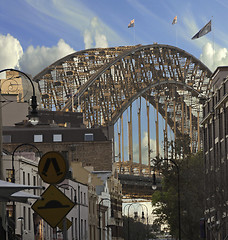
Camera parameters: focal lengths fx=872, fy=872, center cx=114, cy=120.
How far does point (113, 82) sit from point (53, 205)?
154 metres

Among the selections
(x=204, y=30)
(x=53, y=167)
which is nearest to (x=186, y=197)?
(x=204, y=30)

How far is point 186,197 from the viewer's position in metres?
83.5

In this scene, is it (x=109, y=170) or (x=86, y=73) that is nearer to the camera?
(x=109, y=170)

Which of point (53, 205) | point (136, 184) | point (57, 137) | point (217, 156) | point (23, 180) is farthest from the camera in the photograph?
point (136, 184)

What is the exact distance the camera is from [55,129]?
142125mm

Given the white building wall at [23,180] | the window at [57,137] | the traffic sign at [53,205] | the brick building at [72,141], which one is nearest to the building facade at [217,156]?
the white building wall at [23,180]

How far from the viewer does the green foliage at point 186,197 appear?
3184 inches

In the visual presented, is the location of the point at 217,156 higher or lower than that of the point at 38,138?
lower

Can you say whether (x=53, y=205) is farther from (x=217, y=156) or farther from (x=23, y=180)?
(x=217, y=156)

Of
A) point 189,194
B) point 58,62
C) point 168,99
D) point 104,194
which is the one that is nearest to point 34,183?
point 189,194

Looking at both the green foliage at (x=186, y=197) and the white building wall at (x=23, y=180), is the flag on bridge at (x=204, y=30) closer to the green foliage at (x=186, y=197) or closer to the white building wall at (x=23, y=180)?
the green foliage at (x=186, y=197)

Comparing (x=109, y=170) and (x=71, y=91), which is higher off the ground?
(x=71, y=91)

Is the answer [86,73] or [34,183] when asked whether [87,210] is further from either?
[86,73]

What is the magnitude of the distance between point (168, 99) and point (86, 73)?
2090cm
